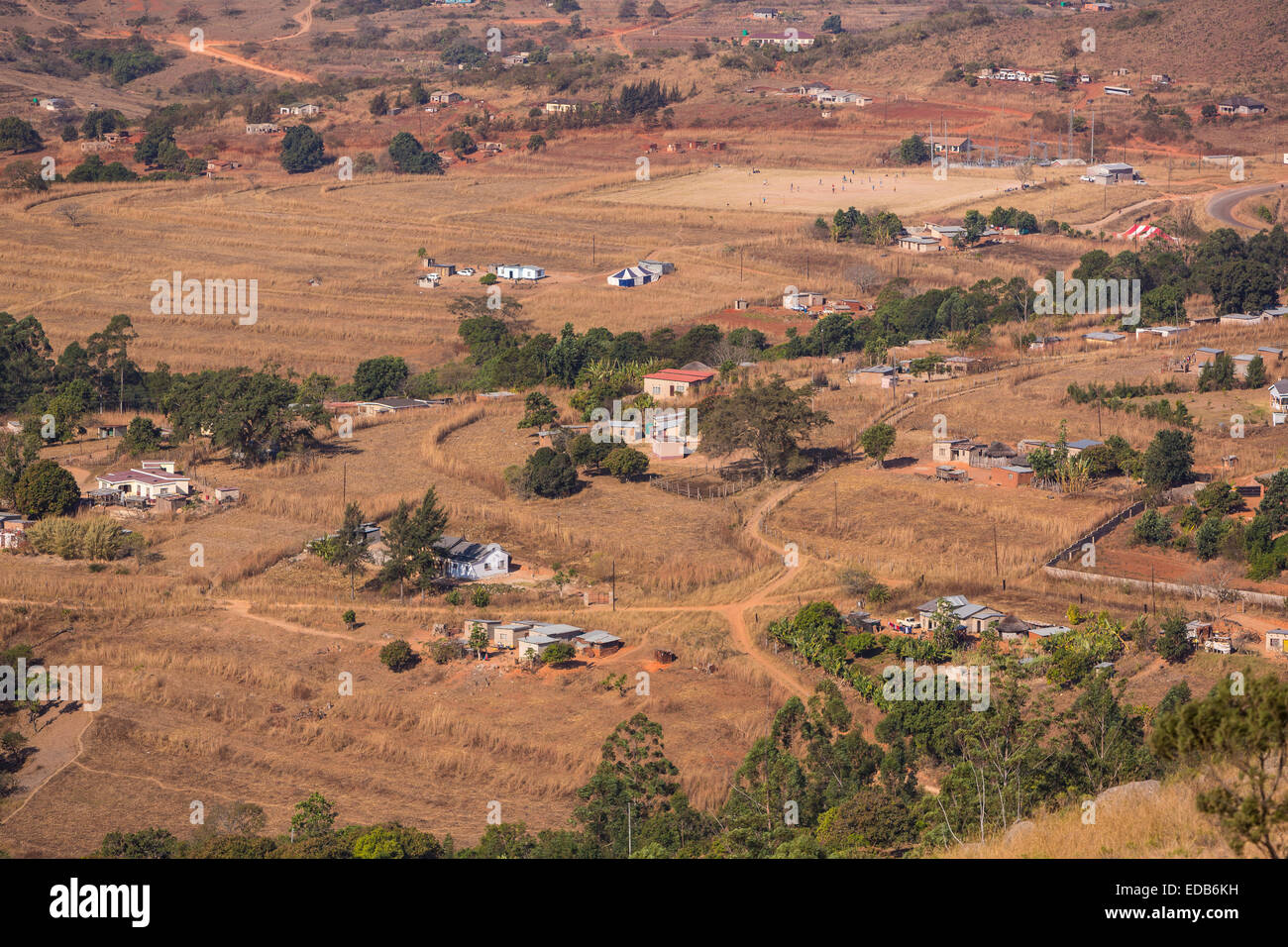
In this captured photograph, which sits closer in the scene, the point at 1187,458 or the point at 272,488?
the point at 1187,458

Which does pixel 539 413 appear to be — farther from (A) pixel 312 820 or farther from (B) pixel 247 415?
(A) pixel 312 820

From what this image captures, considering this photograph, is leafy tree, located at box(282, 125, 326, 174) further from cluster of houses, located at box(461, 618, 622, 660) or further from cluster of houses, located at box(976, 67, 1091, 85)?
cluster of houses, located at box(461, 618, 622, 660)

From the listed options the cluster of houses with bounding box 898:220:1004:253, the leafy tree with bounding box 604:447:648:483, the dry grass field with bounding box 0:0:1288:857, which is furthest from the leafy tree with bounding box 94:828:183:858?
the cluster of houses with bounding box 898:220:1004:253

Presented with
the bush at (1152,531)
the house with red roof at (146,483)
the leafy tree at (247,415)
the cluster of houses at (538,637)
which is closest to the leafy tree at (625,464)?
the leafy tree at (247,415)

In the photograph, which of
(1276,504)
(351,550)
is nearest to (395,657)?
(351,550)
